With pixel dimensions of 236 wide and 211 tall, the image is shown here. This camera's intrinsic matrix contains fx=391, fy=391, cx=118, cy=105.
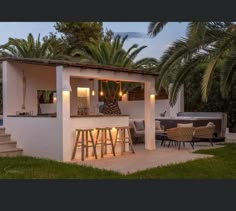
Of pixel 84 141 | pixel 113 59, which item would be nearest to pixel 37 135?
pixel 84 141

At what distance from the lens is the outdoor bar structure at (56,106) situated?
1218 centimetres

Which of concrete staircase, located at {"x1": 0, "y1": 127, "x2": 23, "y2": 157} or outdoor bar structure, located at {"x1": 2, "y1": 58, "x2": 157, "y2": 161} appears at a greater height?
outdoor bar structure, located at {"x1": 2, "y1": 58, "x2": 157, "y2": 161}

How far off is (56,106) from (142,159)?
348 centimetres

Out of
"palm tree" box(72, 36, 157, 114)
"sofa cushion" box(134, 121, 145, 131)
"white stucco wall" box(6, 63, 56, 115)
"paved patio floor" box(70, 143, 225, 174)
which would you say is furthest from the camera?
"palm tree" box(72, 36, 157, 114)

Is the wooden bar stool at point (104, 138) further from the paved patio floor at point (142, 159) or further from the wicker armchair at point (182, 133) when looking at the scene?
the wicker armchair at point (182, 133)

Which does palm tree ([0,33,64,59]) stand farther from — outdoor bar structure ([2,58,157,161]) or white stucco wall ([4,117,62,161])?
white stucco wall ([4,117,62,161])

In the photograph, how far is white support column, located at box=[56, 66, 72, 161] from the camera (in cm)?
1209

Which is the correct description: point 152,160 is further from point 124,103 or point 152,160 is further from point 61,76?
point 124,103

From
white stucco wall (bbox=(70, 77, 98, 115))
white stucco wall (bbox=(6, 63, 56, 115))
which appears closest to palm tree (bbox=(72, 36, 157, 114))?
white stucco wall (bbox=(70, 77, 98, 115))

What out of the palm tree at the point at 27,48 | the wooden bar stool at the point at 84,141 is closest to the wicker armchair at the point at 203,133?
the wooden bar stool at the point at 84,141

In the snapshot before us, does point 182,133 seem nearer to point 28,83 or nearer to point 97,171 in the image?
point 97,171

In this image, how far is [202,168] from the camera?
1080cm

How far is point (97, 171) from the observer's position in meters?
10.1

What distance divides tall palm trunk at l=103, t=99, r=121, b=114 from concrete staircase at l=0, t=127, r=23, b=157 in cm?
754
